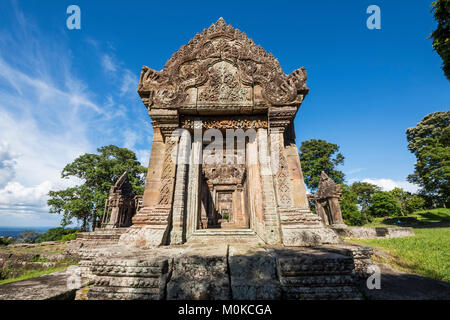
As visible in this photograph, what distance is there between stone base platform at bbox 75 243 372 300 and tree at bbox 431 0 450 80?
11.7 metres

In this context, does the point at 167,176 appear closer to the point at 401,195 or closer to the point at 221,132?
the point at 221,132

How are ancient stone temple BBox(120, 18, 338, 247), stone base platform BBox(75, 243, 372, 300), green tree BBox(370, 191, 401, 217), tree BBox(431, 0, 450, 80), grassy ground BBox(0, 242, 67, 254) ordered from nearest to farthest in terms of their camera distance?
stone base platform BBox(75, 243, 372, 300), ancient stone temple BBox(120, 18, 338, 247), tree BBox(431, 0, 450, 80), grassy ground BBox(0, 242, 67, 254), green tree BBox(370, 191, 401, 217)

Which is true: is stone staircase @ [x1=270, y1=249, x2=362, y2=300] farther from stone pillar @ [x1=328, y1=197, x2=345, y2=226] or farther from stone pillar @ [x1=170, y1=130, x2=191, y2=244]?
stone pillar @ [x1=328, y1=197, x2=345, y2=226]

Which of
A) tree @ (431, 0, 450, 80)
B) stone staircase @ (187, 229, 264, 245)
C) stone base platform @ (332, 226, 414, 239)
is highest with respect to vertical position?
tree @ (431, 0, 450, 80)

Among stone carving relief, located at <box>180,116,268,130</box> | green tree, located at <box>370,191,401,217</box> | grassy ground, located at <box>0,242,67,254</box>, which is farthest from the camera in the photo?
green tree, located at <box>370,191,401,217</box>

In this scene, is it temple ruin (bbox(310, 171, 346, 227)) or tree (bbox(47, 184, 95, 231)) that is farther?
tree (bbox(47, 184, 95, 231))

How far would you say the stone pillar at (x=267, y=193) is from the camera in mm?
4043

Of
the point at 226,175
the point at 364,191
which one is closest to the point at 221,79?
the point at 226,175

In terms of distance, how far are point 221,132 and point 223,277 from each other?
373 cm

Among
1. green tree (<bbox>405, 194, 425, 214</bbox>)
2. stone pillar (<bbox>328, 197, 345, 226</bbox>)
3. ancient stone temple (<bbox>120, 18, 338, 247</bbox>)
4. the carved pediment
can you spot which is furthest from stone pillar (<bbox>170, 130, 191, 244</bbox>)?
green tree (<bbox>405, 194, 425, 214</bbox>)

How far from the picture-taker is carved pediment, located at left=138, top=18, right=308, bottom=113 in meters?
4.73

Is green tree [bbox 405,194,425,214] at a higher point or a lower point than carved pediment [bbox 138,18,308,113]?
lower

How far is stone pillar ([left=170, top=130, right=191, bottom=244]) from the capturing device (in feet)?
13.5
